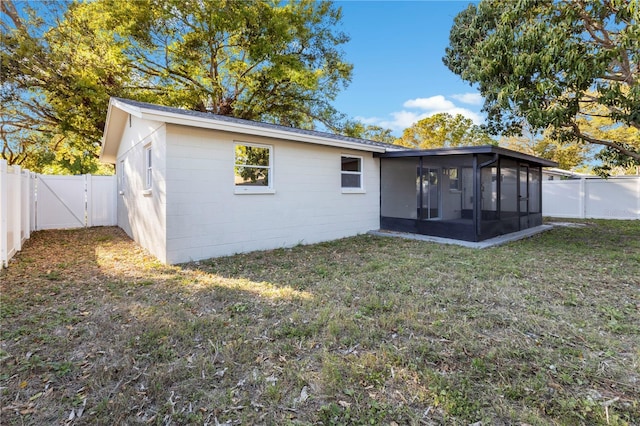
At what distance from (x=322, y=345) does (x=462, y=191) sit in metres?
10.3

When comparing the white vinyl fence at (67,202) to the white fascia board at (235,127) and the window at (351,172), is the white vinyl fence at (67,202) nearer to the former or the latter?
the white fascia board at (235,127)

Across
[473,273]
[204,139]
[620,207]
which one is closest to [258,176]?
[204,139]

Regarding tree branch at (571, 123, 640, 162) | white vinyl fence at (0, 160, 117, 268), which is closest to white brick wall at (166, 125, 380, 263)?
white vinyl fence at (0, 160, 117, 268)

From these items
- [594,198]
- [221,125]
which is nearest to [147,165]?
[221,125]

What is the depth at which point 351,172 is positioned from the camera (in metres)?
9.53

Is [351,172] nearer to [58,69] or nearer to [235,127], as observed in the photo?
[235,127]

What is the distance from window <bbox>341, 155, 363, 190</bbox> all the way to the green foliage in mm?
7866

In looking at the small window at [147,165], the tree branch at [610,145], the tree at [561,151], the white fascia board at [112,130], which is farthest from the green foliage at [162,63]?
the tree at [561,151]

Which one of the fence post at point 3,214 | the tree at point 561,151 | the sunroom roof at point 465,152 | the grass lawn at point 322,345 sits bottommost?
the grass lawn at point 322,345

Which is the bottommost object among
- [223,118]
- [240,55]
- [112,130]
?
[223,118]

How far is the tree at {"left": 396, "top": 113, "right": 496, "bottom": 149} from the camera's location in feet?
74.7

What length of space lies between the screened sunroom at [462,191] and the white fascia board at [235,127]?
8.15 ft

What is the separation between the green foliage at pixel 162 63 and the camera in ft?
40.5

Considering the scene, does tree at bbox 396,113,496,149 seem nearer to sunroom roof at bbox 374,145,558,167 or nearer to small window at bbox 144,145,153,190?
sunroom roof at bbox 374,145,558,167
